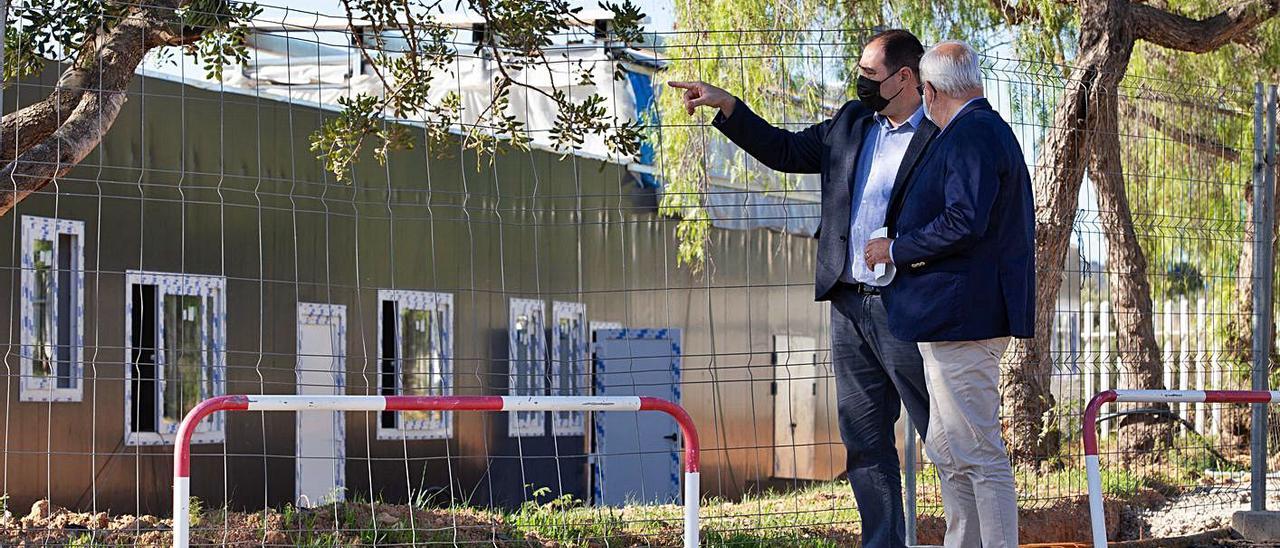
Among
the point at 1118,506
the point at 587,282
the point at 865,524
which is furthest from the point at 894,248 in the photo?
the point at 587,282

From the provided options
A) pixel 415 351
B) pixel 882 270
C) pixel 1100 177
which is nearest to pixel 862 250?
pixel 882 270

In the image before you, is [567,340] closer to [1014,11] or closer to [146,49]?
[1014,11]

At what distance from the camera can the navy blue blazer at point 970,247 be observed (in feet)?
13.3

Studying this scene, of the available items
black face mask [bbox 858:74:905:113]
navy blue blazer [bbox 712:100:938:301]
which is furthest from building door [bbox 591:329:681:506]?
black face mask [bbox 858:74:905:113]

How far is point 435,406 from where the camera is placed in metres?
4.35

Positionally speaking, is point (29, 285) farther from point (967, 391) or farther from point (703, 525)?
point (967, 391)

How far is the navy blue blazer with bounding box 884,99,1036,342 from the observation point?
4.04 metres

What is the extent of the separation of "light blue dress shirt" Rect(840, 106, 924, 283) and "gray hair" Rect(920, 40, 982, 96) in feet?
0.90

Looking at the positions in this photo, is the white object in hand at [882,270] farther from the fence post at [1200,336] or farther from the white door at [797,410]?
the white door at [797,410]

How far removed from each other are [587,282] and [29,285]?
646 cm

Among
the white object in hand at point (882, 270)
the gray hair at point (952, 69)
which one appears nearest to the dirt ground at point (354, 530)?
the white object in hand at point (882, 270)

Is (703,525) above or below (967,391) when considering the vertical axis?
below

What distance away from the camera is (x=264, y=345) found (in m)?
12.1

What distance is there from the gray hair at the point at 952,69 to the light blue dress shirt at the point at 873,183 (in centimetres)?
28
